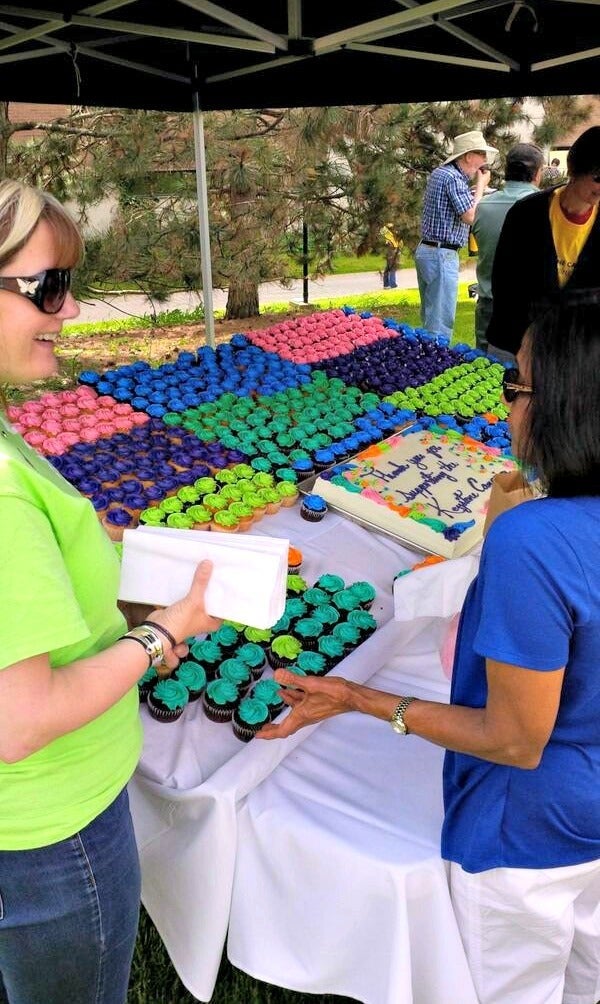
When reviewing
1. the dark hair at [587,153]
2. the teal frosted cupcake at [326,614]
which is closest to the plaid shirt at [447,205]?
the dark hair at [587,153]

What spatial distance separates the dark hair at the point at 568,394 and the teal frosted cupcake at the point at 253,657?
0.82 meters

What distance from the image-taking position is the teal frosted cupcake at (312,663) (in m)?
1.50

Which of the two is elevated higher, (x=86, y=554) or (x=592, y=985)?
(x=86, y=554)

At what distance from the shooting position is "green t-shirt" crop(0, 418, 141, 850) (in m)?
0.73

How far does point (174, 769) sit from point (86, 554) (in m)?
0.61

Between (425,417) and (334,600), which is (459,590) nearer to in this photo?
(334,600)

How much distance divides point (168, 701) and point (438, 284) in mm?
4542

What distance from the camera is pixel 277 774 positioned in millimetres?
1323

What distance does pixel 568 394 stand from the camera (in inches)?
34.6

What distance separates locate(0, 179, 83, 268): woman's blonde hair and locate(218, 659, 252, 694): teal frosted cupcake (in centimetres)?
88

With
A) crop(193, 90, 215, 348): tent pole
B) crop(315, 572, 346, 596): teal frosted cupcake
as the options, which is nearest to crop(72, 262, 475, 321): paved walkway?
crop(193, 90, 215, 348): tent pole

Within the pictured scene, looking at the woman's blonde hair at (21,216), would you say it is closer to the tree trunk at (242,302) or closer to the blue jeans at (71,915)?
the blue jeans at (71,915)

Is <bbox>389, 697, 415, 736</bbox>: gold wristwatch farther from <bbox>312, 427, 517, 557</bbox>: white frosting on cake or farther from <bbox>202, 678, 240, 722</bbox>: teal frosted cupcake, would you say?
<bbox>312, 427, 517, 557</bbox>: white frosting on cake

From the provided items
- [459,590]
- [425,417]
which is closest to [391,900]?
[459,590]
